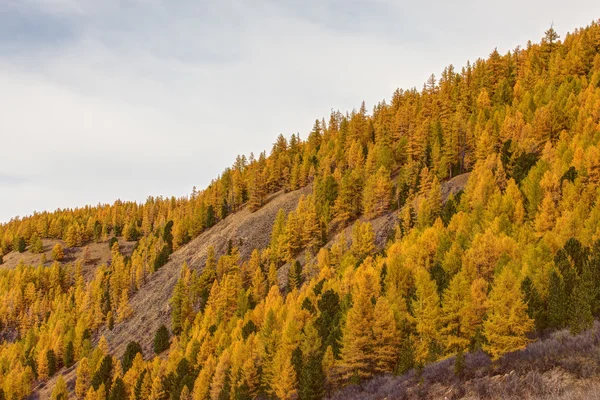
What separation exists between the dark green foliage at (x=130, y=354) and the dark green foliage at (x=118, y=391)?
7.61 metres

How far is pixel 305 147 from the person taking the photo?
6260 inches

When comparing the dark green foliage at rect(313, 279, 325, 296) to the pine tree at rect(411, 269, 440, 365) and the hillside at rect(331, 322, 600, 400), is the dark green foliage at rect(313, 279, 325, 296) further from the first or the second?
the hillside at rect(331, 322, 600, 400)

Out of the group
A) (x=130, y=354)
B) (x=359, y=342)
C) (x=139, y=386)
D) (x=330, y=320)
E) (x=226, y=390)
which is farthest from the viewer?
(x=130, y=354)

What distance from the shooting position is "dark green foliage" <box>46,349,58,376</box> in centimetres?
10623

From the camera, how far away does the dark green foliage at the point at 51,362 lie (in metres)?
106

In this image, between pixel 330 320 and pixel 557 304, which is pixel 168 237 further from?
pixel 557 304

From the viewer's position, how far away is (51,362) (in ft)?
351

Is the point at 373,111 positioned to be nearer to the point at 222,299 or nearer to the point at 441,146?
the point at 441,146

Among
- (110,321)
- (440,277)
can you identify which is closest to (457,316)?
(440,277)

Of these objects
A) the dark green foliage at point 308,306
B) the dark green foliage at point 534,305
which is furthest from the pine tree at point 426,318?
the dark green foliage at point 308,306

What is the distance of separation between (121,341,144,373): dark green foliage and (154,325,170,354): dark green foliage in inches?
138

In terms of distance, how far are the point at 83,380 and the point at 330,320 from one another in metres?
Result: 57.3

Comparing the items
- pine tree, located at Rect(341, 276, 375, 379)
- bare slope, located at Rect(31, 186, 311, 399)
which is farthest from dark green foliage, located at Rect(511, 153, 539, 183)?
bare slope, located at Rect(31, 186, 311, 399)

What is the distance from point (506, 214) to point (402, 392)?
40300mm
